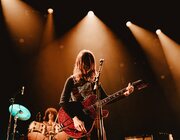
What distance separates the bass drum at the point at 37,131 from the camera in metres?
6.75

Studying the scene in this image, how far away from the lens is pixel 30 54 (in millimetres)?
8250

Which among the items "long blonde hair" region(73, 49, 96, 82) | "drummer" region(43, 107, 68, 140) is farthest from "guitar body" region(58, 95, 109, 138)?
"drummer" region(43, 107, 68, 140)

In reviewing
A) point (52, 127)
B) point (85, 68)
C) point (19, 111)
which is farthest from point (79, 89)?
point (52, 127)

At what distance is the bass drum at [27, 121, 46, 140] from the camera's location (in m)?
6.75

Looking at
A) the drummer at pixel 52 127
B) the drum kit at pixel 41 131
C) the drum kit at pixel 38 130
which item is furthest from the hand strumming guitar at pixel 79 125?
the drum kit at pixel 41 131

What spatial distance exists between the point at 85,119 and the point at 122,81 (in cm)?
557

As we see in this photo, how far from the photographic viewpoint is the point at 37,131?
267 inches

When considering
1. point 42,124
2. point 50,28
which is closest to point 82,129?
point 42,124

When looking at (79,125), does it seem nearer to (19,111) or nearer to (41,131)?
(19,111)

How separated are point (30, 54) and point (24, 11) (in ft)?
4.50

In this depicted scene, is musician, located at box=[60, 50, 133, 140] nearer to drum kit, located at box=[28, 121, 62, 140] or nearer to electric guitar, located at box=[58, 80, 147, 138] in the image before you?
electric guitar, located at box=[58, 80, 147, 138]

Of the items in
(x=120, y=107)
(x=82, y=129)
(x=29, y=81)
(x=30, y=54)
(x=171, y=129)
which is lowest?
(x=82, y=129)

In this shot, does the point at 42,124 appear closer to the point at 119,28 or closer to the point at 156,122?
the point at 156,122

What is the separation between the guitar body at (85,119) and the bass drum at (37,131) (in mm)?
3289
